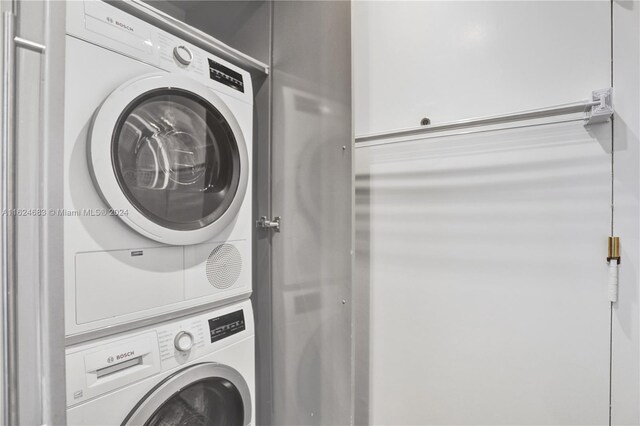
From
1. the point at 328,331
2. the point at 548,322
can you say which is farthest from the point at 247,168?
the point at 548,322

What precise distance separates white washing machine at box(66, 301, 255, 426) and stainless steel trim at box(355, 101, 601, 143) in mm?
939

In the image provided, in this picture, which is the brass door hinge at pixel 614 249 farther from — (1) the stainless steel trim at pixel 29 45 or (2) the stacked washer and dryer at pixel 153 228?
(1) the stainless steel trim at pixel 29 45

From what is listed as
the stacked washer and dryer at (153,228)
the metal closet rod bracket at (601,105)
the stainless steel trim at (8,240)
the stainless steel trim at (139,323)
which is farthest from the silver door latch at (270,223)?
the metal closet rod bracket at (601,105)

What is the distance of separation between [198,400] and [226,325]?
9.4 inches

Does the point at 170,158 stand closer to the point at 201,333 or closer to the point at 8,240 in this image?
the point at 8,240

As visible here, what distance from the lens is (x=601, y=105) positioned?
95 centimetres

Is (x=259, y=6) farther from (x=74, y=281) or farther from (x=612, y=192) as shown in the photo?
(x=612, y=192)

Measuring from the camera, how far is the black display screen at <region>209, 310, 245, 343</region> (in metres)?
1.04

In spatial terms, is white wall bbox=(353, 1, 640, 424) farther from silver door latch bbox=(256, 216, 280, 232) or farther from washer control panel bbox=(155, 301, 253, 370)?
washer control panel bbox=(155, 301, 253, 370)

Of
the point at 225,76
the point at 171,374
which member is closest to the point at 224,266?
the point at 171,374

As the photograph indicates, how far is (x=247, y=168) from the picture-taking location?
3.75 ft

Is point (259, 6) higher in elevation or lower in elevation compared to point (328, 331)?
higher

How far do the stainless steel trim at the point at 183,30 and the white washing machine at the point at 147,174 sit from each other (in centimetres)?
8

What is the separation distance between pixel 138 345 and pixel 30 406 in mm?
231
